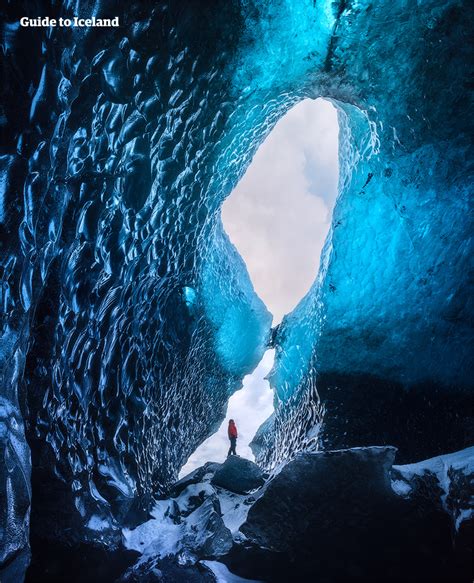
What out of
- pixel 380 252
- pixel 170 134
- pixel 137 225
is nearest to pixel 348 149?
pixel 380 252

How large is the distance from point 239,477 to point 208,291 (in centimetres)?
257

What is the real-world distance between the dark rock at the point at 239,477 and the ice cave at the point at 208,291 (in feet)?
0.09

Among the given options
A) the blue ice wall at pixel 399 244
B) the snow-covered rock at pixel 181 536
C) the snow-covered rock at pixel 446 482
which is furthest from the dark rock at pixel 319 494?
the blue ice wall at pixel 399 244

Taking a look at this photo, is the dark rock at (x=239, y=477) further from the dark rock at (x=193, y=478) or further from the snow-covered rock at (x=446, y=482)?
the snow-covered rock at (x=446, y=482)

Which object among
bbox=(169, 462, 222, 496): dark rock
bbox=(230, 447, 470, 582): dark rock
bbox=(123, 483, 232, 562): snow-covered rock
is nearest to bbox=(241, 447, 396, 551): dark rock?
bbox=(230, 447, 470, 582): dark rock

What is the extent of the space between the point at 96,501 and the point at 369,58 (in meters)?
4.39

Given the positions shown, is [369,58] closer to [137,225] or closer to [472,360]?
[137,225]

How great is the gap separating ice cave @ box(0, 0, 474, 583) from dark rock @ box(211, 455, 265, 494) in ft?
0.09

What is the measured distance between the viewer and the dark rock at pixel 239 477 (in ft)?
14.2

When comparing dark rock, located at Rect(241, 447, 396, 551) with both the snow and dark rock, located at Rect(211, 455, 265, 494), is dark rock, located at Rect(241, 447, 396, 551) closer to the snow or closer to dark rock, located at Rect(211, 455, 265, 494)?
the snow

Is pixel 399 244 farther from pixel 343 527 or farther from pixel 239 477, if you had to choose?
pixel 239 477

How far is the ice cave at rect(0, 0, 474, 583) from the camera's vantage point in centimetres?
149

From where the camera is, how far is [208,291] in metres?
4.98

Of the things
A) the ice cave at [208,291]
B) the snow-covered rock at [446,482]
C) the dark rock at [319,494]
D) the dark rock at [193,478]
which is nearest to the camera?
the ice cave at [208,291]
